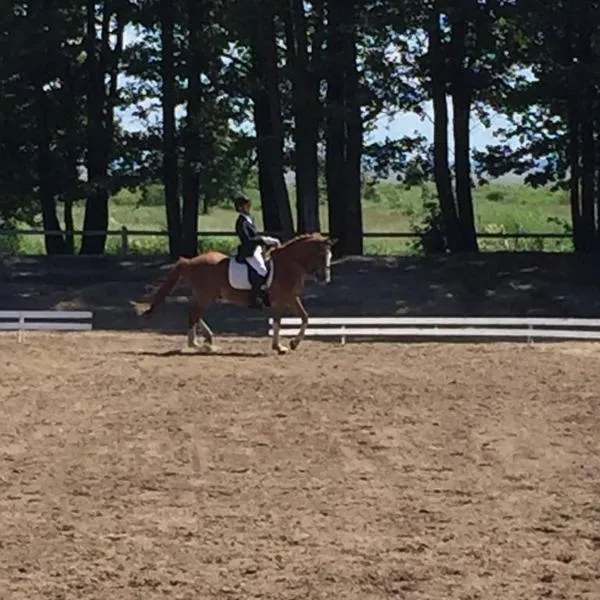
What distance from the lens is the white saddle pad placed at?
17281mm

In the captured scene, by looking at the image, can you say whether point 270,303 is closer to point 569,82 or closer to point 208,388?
point 208,388

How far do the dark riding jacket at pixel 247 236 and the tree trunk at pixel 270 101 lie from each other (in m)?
12.3

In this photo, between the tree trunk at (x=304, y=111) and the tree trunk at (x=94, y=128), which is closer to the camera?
the tree trunk at (x=304, y=111)

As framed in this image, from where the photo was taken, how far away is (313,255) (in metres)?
17.1

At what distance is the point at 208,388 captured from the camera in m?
13.9

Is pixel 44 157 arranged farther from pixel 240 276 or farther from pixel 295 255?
pixel 295 255

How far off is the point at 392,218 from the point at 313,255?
4234cm

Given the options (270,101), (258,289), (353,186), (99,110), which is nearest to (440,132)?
(353,186)

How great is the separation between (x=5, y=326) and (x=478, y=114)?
1555 cm

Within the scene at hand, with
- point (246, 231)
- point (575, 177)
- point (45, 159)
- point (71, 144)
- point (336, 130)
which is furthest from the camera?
point (45, 159)

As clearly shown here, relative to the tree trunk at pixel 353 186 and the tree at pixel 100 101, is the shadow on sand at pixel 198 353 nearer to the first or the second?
the tree trunk at pixel 353 186

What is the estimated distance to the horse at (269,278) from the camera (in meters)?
17.2

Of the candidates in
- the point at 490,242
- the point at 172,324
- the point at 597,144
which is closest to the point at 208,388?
the point at 172,324

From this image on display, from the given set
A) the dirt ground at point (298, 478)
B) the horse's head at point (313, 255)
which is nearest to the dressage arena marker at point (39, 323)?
the dirt ground at point (298, 478)
